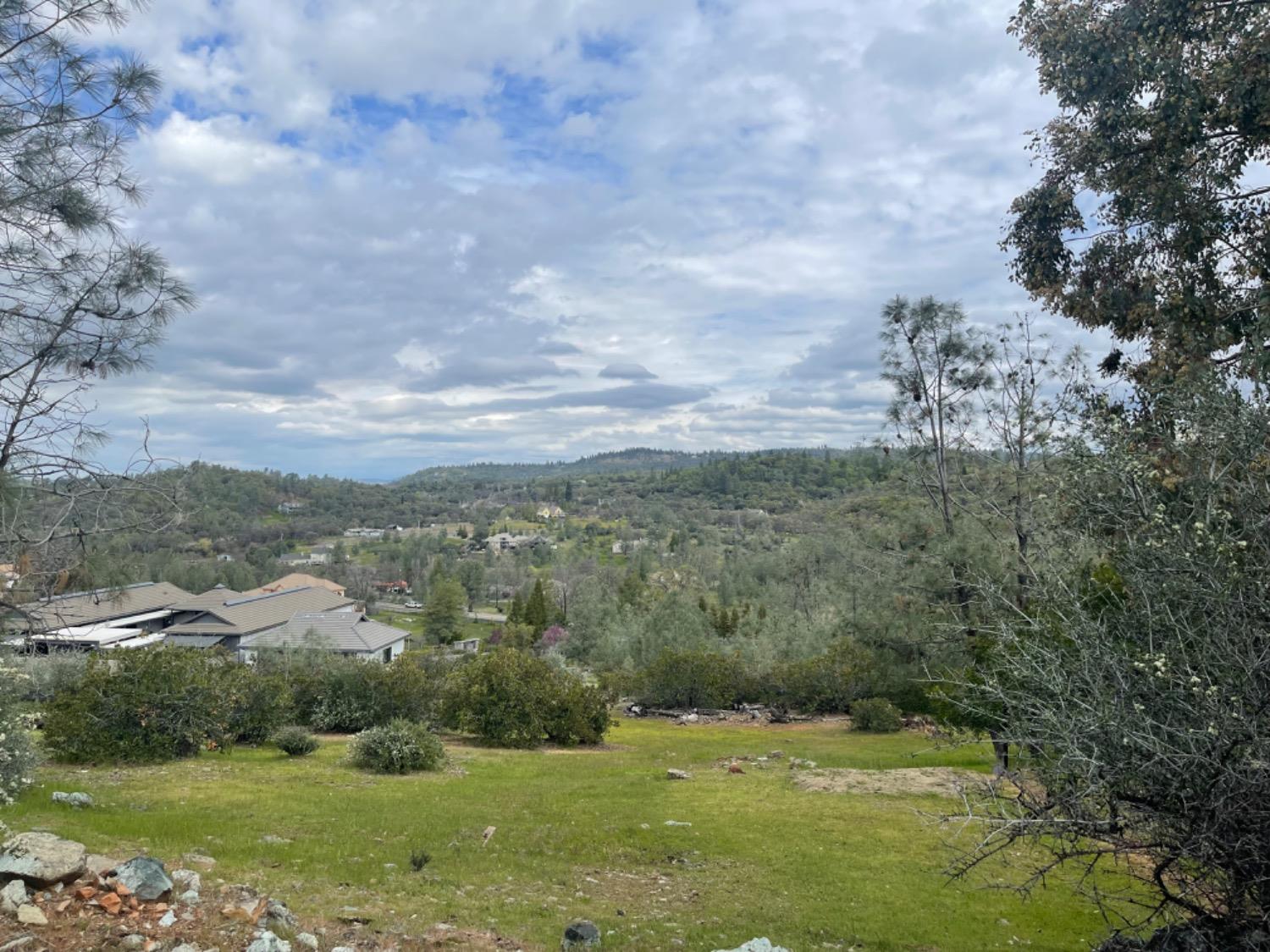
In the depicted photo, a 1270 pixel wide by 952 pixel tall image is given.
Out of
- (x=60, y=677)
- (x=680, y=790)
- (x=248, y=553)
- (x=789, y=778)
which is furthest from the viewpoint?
(x=248, y=553)

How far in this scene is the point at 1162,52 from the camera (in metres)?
7.75

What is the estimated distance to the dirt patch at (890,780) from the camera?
14086 millimetres

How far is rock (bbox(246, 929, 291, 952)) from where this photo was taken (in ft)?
18.1

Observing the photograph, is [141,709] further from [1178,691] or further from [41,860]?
[1178,691]

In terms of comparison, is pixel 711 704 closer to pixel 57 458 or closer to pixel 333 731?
pixel 333 731

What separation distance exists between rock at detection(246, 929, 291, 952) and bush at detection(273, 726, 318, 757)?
12.7m

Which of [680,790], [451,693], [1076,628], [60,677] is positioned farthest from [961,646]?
[60,677]

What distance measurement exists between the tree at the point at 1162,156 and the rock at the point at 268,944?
9.48 m

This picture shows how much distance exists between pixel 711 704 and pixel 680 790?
17.2 metres

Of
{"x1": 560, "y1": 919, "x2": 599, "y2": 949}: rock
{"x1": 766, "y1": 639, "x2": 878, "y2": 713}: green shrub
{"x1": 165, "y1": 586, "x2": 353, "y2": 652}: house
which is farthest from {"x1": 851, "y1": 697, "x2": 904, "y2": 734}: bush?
{"x1": 165, "y1": 586, "x2": 353, "y2": 652}: house

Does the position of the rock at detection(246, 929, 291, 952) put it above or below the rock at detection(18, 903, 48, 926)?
below

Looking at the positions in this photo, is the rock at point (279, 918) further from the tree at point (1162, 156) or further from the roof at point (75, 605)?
the tree at point (1162, 156)

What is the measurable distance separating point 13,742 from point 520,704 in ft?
41.1

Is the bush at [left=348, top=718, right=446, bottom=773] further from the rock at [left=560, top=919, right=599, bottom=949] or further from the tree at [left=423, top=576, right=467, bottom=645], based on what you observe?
the tree at [left=423, top=576, right=467, bottom=645]
